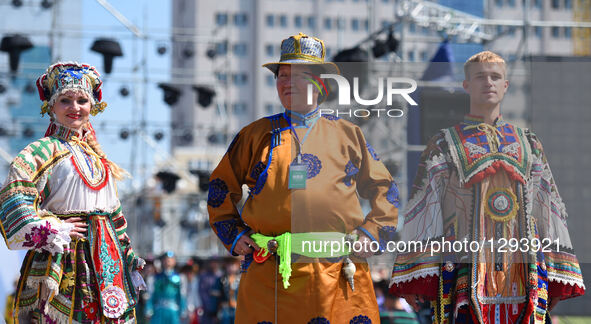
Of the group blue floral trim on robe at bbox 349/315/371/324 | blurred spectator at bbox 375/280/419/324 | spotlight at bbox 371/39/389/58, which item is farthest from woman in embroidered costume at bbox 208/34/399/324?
spotlight at bbox 371/39/389/58

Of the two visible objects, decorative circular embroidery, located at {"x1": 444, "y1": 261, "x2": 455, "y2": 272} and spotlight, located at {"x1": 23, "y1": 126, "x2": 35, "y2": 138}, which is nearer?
decorative circular embroidery, located at {"x1": 444, "y1": 261, "x2": 455, "y2": 272}

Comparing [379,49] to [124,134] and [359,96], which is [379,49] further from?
[359,96]

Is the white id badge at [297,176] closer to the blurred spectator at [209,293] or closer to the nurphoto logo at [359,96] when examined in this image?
the nurphoto logo at [359,96]

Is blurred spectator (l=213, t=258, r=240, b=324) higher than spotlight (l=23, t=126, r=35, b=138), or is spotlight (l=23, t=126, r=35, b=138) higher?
spotlight (l=23, t=126, r=35, b=138)

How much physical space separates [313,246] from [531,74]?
1630 millimetres

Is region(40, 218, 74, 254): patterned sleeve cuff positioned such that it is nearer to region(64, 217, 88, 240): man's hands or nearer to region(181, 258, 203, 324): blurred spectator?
region(64, 217, 88, 240): man's hands

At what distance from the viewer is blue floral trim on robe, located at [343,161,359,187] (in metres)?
4.49

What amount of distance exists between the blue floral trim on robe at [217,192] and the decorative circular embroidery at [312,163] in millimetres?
420

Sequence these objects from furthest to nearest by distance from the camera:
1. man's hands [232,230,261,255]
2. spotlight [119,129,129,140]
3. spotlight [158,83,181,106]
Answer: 1. spotlight [119,129,129,140]
2. spotlight [158,83,181,106]
3. man's hands [232,230,261,255]

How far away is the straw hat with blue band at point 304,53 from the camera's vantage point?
179 inches

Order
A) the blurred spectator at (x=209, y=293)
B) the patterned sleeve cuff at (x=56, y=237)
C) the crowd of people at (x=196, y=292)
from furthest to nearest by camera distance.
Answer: the blurred spectator at (x=209, y=293) < the crowd of people at (x=196, y=292) < the patterned sleeve cuff at (x=56, y=237)

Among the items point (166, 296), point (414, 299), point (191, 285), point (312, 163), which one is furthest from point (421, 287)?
point (191, 285)

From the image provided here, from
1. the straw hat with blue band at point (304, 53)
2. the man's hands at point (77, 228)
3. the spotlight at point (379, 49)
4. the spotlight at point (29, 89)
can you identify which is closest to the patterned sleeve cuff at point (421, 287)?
the straw hat with blue band at point (304, 53)

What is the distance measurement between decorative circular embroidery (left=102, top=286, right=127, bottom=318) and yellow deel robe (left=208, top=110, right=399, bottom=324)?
0.57 m
